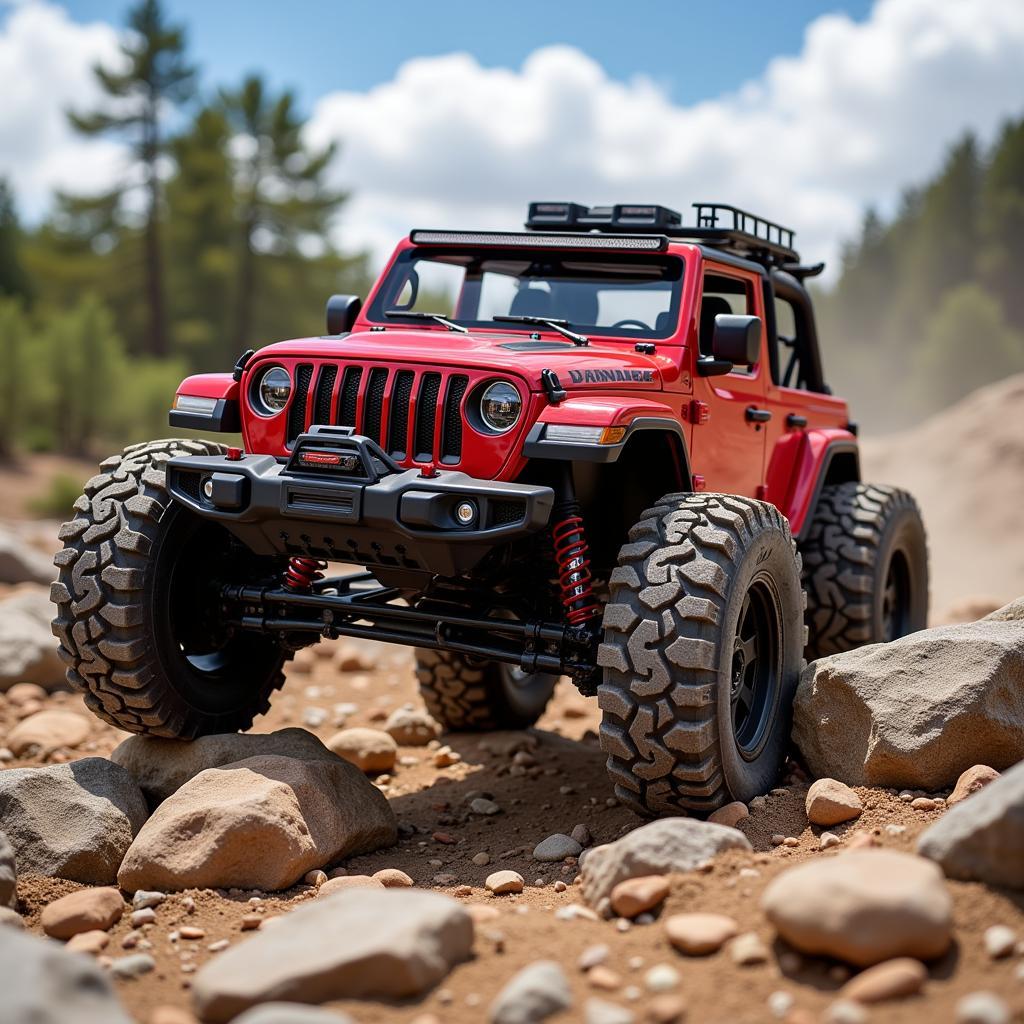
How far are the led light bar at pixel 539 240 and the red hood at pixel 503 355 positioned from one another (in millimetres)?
513

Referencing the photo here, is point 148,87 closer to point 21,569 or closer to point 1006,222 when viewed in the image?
point 21,569

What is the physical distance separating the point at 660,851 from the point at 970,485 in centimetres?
1555

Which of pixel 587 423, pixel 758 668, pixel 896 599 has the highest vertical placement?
pixel 587 423

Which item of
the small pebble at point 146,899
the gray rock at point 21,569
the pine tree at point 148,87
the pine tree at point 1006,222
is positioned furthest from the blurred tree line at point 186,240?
the pine tree at point 1006,222

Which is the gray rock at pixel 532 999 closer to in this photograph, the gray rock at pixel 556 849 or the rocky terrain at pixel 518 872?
the rocky terrain at pixel 518 872

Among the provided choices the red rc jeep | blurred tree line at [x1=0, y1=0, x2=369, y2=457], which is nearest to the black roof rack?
the red rc jeep

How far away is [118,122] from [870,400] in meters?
38.9

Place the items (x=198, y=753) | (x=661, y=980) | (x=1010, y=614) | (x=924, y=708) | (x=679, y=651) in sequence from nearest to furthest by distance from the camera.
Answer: (x=661, y=980) → (x=679, y=651) → (x=924, y=708) → (x=198, y=753) → (x=1010, y=614)


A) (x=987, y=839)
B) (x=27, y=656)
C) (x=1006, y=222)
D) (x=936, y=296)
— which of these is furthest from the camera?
(x=936, y=296)

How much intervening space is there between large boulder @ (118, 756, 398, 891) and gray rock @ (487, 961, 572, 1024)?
1.62 metres

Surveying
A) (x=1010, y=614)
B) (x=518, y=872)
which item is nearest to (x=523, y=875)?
(x=518, y=872)

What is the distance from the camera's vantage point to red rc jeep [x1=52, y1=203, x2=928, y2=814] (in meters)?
4.53

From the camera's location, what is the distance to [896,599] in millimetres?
7664

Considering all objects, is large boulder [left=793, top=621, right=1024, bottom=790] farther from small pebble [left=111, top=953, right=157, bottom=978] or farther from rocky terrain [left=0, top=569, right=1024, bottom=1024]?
small pebble [left=111, top=953, right=157, bottom=978]
